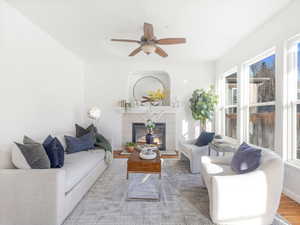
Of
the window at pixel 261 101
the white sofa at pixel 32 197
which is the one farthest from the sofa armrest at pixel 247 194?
the white sofa at pixel 32 197

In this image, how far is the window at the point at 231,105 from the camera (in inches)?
175

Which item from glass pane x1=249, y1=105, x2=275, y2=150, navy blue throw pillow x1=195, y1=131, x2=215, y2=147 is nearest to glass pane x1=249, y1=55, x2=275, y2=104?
glass pane x1=249, y1=105, x2=275, y2=150

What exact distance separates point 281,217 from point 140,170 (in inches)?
70.4

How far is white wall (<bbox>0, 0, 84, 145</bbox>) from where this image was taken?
2486mm

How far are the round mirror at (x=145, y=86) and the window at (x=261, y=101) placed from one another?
101 inches

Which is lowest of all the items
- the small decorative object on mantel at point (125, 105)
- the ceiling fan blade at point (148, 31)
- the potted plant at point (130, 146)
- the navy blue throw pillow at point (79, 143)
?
the potted plant at point (130, 146)

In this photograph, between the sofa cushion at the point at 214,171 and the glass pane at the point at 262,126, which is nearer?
the sofa cushion at the point at 214,171

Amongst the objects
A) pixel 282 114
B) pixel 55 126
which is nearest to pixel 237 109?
pixel 282 114

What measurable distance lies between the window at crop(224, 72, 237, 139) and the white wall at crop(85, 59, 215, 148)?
28.2 inches

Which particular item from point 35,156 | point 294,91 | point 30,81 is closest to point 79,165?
point 35,156

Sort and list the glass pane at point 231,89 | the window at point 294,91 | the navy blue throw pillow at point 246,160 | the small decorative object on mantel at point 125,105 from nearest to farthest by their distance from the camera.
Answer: the navy blue throw pillow at point 246,160
the window at point 294,91
the glass pane at point 231,89
the small decorative object on mantel at point 125,105

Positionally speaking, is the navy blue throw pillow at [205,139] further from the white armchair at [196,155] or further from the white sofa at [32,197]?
the white sofa at [32,197]

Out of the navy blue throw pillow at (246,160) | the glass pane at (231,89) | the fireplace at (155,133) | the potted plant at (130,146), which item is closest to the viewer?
the navy blue throw pillow at (246,160)

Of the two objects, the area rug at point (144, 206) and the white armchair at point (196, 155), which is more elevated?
the white armchair at point (196, 155)
